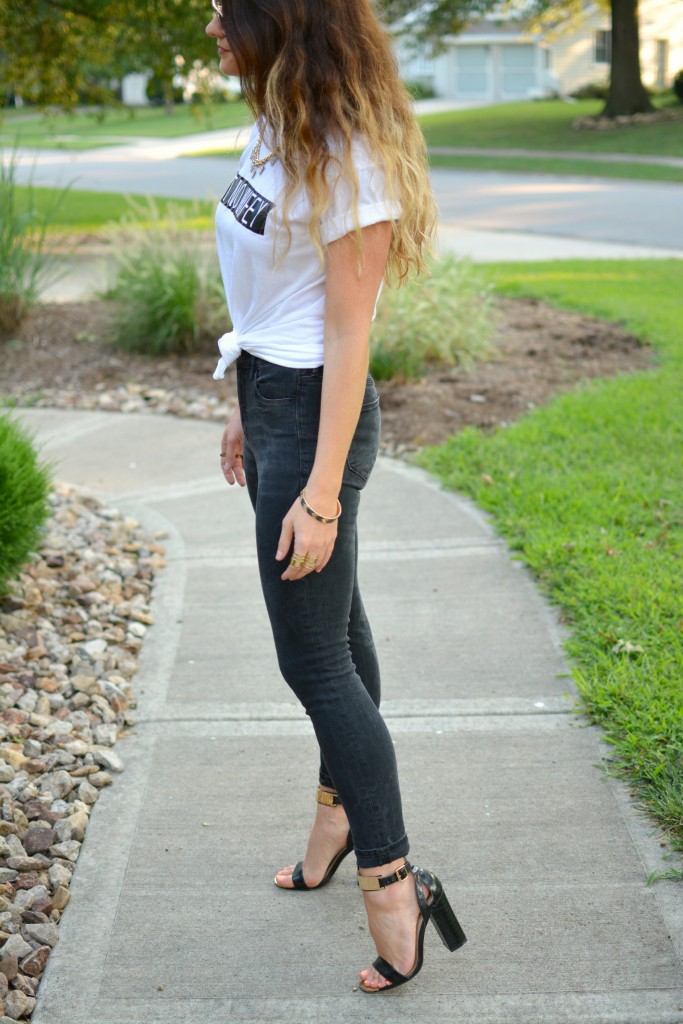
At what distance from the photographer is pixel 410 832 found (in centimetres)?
264

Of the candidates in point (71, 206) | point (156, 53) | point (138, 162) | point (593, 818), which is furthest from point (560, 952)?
point (138, 162)

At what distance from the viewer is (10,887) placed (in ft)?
7.98

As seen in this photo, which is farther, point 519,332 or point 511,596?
point 519,332

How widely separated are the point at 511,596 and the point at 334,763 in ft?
6.54

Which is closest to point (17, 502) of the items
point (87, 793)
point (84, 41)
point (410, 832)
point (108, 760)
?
point (108, 760)

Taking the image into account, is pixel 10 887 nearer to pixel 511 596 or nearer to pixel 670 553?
pixel 511 596

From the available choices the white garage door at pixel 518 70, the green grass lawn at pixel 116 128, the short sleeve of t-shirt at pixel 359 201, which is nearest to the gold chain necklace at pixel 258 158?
the short sleeve of t-shirt at pixel 359 201

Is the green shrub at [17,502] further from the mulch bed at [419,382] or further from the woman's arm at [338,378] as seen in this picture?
the mulch bed at [419,382]

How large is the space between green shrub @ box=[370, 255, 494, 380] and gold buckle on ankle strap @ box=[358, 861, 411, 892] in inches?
181

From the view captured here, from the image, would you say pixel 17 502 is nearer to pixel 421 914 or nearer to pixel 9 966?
pixel 9 966

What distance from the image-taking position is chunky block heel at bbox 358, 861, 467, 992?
2.07 metres

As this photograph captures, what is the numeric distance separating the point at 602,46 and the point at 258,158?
51.8 meters

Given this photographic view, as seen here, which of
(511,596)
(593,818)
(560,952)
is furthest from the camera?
(511,596)

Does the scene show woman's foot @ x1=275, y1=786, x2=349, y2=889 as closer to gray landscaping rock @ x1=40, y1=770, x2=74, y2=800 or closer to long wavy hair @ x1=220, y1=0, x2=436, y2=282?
gray landscaping rock @ x1=40, y1=770, x2=74, y2=800
